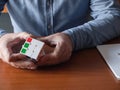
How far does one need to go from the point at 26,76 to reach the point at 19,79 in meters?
0.02

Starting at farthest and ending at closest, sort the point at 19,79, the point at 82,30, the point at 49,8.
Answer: the point at 49,8
the point at 82,30
the point at 19,79

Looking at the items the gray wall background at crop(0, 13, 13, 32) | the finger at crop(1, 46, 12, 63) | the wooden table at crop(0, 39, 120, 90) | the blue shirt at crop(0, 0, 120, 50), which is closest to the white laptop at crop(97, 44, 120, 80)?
the wooden table at crop(0, 39, 120, 90)

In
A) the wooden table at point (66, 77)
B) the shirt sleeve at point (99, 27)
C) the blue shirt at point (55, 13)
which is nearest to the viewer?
the wooden table at point (66, 77)

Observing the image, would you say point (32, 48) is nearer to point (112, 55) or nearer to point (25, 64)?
point (25, 64)

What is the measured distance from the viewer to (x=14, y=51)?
0.74m

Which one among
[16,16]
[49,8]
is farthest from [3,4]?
[49,8]

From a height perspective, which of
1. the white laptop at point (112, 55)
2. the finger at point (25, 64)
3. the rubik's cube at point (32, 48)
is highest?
the rubik's cube at point (32, 48)

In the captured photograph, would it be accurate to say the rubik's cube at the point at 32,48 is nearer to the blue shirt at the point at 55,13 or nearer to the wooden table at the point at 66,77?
the wooden table at the point at 66,77

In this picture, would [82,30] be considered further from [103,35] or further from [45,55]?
[45,55]

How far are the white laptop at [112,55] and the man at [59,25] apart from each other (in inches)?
1.6

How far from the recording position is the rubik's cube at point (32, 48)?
0.65 meters

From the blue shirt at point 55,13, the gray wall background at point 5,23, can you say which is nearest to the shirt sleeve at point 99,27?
the blue shirt at point 55,13

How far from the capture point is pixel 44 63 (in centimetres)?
70

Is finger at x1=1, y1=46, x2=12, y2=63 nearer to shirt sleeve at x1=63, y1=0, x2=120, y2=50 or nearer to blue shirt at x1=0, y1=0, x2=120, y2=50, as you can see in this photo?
shirt sleeve at x1=63, y1=0, x2=120, y2=50
